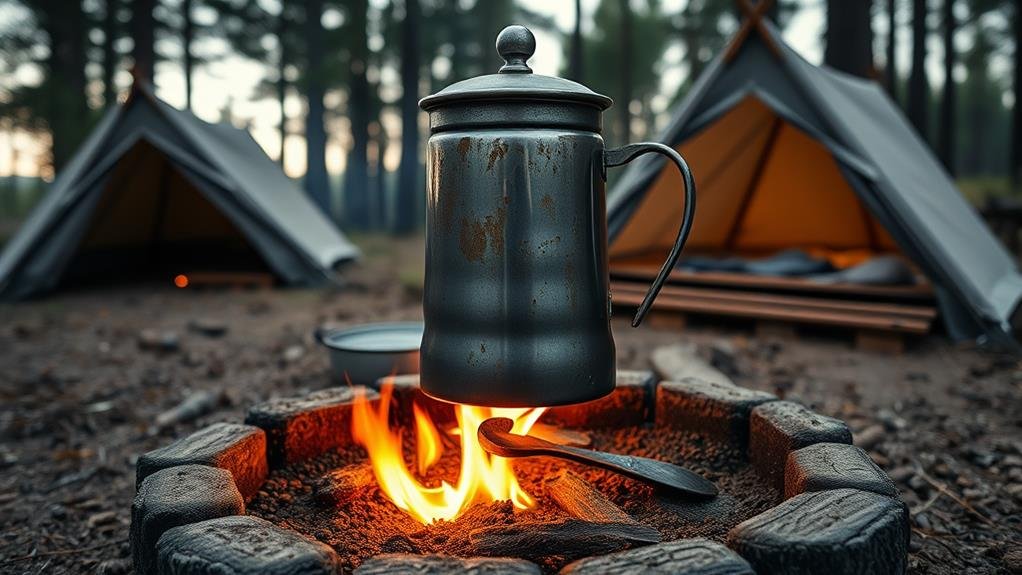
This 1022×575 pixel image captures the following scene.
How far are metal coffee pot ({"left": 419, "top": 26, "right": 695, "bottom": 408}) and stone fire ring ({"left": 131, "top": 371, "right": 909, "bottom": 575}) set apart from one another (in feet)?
1.35

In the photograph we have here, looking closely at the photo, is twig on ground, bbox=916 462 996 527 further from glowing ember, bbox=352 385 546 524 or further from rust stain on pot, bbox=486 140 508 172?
rust stain on pot, bbox=486 140 508 172

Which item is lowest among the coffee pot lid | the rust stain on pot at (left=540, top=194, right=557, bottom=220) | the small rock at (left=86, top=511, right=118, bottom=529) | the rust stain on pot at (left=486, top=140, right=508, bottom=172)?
the small rock at (left=86, top=511, right=118, bottom=529)

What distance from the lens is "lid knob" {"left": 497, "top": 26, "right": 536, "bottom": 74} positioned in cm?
162

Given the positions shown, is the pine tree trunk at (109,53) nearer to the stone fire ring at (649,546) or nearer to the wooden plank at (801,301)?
the wooden plank at (801,301)

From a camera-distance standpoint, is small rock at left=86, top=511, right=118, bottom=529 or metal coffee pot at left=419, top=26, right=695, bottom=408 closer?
metal coffee pot at left=419, top=26, right=695, bottom=408

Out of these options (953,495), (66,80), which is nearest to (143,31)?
(66,80)

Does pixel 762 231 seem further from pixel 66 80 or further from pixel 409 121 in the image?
pixel 66 80

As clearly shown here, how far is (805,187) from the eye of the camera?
705cm

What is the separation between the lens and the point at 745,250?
24.8ft

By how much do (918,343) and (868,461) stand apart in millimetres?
3451

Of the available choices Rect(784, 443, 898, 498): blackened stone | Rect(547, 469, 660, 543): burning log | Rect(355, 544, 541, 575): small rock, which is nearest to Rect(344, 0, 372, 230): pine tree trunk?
Rect(547, 469, 660, 543): burning log

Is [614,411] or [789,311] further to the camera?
[789,311]

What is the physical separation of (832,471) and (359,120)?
57.5ft

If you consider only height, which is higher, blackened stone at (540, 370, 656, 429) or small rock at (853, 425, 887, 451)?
blackened stone at (540, 370, 656, 429)
